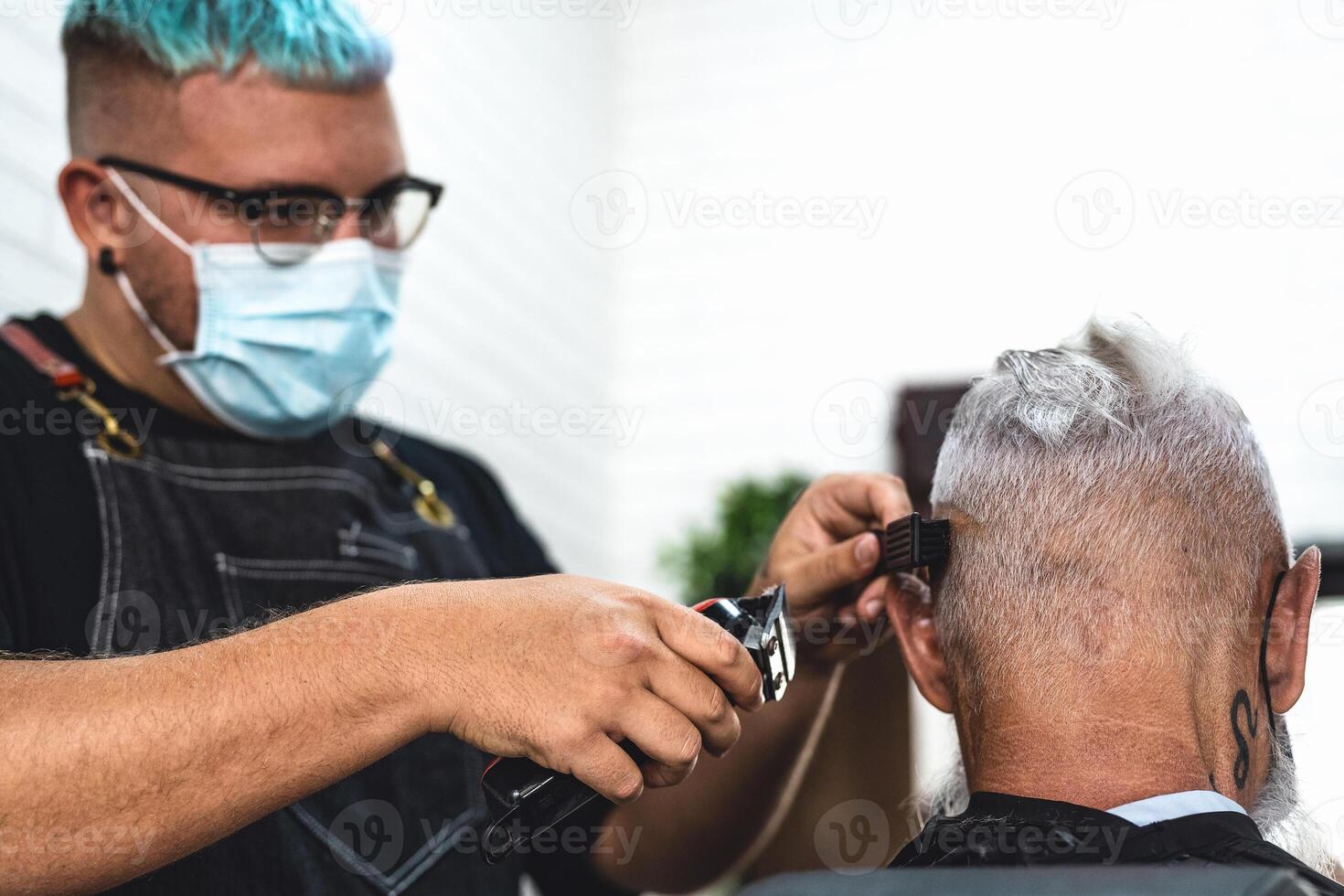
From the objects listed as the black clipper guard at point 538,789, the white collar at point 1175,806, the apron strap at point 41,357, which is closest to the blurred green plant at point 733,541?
the apron strap at point 41,357

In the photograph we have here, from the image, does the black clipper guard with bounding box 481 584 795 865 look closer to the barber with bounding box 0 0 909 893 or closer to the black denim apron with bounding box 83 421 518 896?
the barber with bounding box 0 0 909 893

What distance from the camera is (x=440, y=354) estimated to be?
12.0 feet

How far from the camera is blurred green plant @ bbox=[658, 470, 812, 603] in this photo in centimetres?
355

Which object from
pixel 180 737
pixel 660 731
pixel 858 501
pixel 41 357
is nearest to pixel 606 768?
pixel 660 731

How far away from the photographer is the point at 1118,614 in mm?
1337

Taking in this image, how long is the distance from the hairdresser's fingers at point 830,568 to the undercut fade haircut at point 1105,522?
159mm

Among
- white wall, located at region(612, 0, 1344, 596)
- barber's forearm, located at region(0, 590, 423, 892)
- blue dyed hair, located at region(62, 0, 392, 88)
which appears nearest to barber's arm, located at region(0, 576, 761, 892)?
barber's forearm, located at region(0, 590, 423, 892)

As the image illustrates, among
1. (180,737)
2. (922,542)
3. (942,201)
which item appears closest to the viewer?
(180,737)

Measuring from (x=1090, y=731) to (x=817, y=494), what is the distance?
58 cm

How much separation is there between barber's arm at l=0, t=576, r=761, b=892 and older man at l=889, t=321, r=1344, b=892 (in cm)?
34

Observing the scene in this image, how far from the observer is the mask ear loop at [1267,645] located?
136 centimetres

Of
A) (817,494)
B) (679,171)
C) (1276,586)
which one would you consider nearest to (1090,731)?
(1276,586)

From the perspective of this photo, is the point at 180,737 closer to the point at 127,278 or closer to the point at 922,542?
the point at 922,542

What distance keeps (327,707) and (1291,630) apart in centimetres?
105
